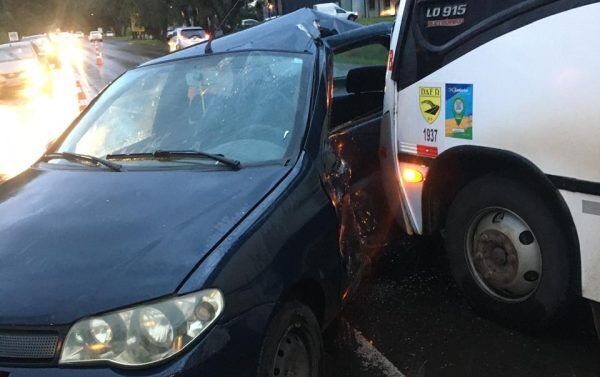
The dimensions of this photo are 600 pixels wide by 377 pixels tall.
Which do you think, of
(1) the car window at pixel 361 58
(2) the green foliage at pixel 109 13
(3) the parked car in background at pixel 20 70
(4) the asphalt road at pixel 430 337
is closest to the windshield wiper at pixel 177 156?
(4) the asphalt road at pixel 430 337

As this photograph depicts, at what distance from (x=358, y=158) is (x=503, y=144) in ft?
4.07

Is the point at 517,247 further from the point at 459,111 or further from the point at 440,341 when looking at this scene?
the point at 459,111

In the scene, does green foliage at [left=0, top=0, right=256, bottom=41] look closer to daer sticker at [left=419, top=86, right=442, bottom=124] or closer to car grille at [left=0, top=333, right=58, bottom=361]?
daer sticker at [left=419, top=86, right=442, bottom=124]

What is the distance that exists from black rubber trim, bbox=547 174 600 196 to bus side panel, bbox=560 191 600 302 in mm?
21

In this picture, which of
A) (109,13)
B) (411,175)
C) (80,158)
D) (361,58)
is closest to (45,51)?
(361,58)

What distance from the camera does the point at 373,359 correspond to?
3230 millimetres

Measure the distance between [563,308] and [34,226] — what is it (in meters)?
2.60

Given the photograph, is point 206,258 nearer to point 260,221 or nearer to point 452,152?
point 260,221

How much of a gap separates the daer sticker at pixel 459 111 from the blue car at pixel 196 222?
72 centimetres

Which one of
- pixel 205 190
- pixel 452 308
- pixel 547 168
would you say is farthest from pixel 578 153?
pixel 205 190

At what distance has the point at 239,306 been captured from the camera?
210cm

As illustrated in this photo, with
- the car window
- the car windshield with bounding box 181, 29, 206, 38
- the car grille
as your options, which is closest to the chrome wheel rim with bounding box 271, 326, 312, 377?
the car grille

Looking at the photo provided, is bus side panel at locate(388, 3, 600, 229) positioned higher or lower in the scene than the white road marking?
higher

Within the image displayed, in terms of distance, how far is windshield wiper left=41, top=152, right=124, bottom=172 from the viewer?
9.71 feet
